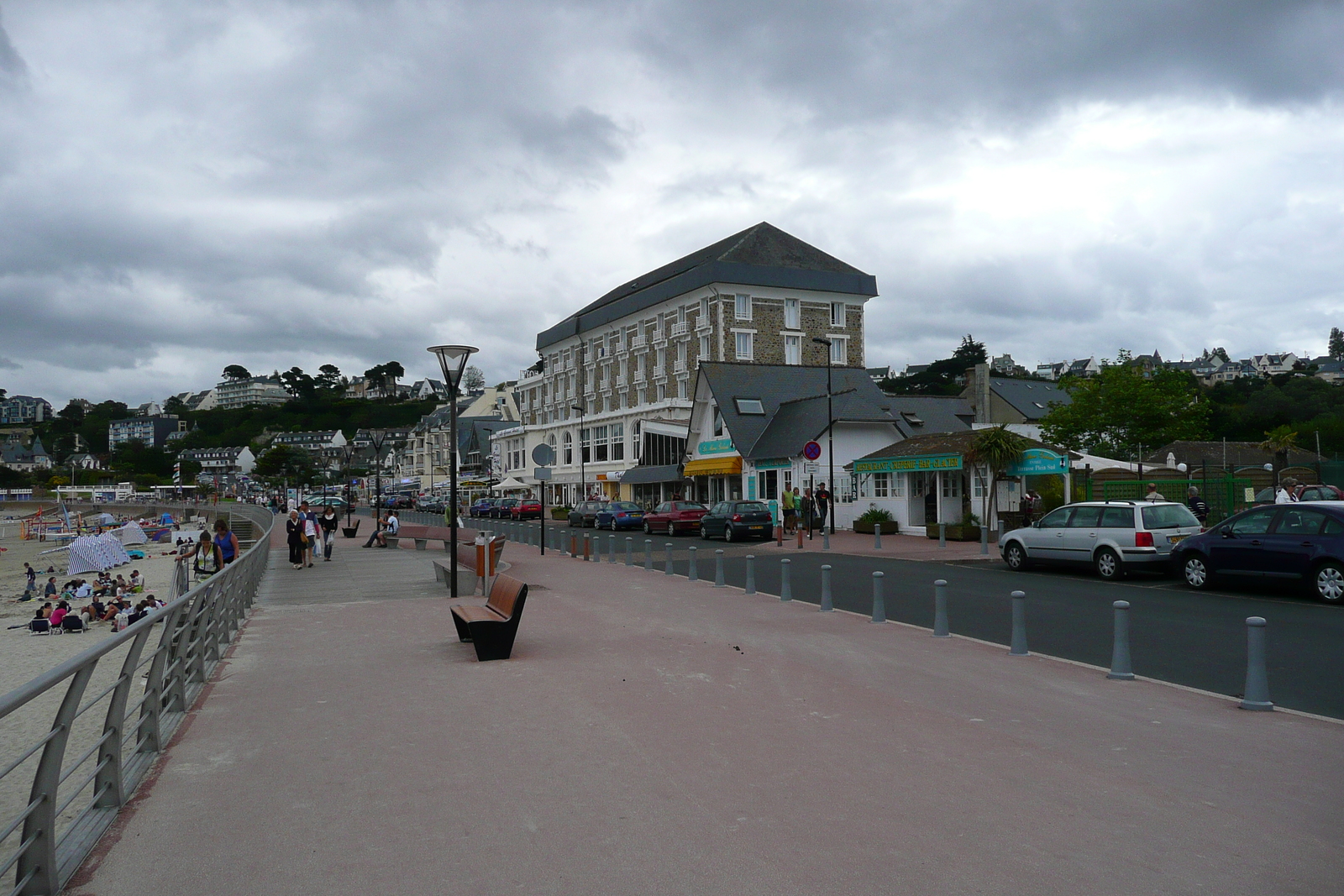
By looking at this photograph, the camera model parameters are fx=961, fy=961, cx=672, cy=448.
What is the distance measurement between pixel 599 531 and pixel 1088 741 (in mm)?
36540

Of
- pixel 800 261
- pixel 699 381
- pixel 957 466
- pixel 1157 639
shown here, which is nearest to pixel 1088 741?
pixel 1157 639

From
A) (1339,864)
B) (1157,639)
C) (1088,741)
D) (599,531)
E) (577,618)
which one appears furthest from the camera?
(599,531)

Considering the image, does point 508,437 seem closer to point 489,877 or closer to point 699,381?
point 699,381

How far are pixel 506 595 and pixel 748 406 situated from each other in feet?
117

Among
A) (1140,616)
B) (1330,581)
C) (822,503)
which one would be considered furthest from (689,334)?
(1140,616)

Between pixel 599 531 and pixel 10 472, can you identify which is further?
pixel 10 472

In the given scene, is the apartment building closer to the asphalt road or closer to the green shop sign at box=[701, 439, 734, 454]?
the green shop sign at box=[701, 439, 734, 454]

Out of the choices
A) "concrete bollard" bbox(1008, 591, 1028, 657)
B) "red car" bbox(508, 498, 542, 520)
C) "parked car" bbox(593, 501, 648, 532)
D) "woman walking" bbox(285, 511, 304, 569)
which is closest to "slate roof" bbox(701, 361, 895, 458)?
"parked car" bbox(593, 501, 648, 532)

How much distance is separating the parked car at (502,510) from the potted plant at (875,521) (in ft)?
88.5

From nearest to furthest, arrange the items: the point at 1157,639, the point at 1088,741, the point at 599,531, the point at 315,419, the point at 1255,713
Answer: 1. the point at 1088,741
2. the point at 1255,713
3. the point at 1157,639
4. the point at 599,531
5. the point at 315,419

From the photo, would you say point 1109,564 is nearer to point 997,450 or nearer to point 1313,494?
point 1313,494

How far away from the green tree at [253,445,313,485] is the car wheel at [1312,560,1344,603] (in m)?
98.3

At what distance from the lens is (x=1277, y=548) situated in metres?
14.8

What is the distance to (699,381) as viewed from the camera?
158 feet
